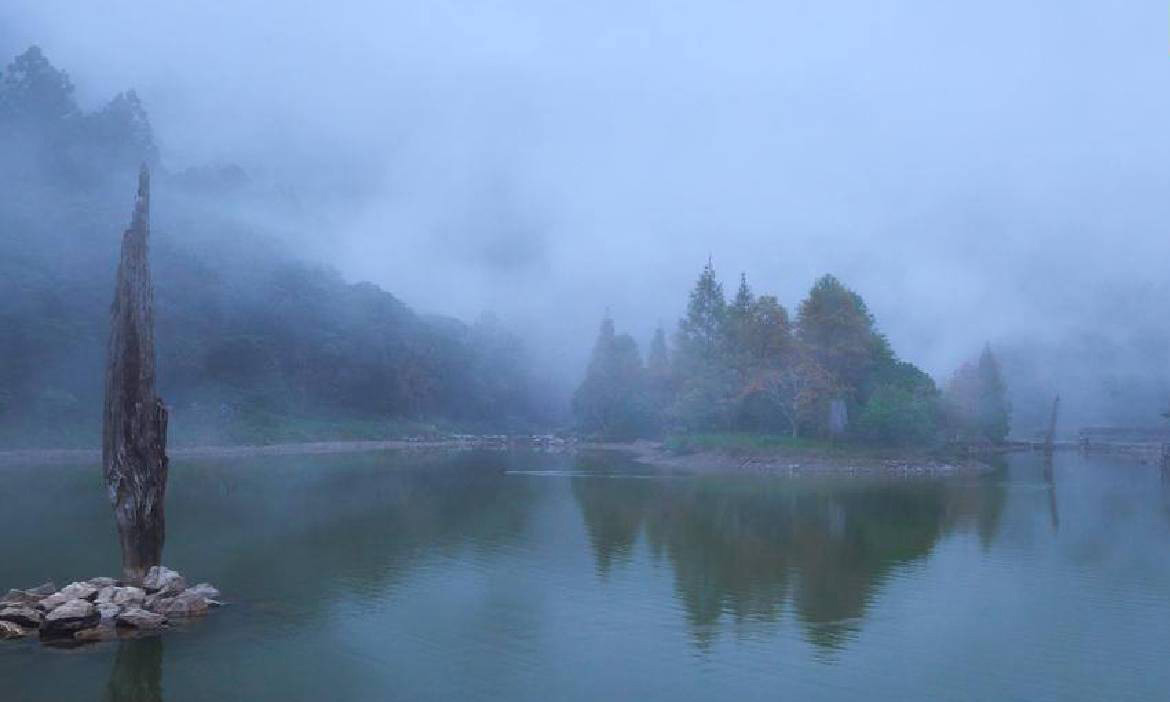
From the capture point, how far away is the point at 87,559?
2522 cm

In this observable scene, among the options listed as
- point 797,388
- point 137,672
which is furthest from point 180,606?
point 797,388

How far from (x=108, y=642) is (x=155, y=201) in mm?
97563

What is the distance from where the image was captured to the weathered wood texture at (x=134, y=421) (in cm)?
2123

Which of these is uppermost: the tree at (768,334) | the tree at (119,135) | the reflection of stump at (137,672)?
the tree at (119,135)

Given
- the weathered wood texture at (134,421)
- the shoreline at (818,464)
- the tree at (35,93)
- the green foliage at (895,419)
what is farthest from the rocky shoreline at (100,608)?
the tree at (35,93)

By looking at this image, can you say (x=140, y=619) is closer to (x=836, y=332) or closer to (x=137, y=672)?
(x=137, y=672)

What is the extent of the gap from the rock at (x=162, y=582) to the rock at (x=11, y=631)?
2.69 meters

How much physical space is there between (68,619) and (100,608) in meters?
0.85

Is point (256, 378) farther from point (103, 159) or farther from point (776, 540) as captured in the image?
point (776, 540)

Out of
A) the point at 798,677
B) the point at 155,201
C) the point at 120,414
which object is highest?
the point at 155,201

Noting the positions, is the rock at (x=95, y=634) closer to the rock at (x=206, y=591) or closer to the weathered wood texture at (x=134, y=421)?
the rock at (x=206, y=591)

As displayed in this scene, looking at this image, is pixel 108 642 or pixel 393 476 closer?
pixel 108 642

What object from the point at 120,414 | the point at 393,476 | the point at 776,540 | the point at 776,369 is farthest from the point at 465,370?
the point at 120,414

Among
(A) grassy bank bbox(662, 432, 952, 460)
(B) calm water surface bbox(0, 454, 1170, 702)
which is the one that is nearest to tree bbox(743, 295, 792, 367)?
(A) grassy bank bbox(662, 432, 952, 460)
